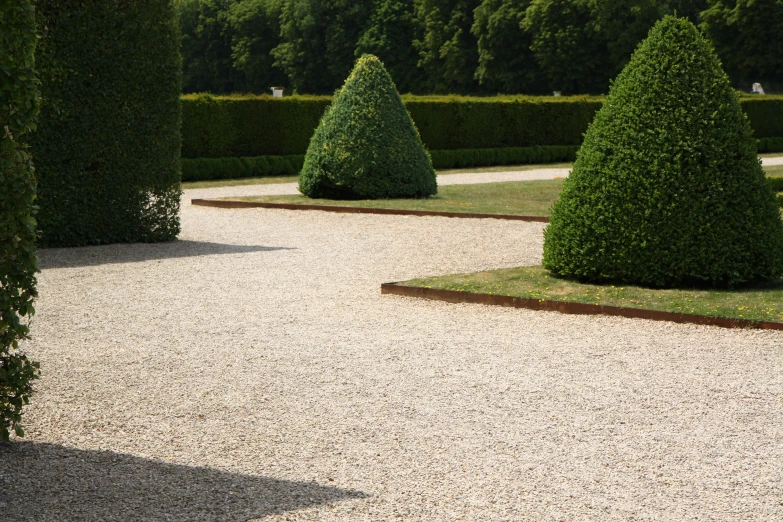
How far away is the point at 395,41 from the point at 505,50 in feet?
41.1

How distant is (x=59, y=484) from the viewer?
4234mm

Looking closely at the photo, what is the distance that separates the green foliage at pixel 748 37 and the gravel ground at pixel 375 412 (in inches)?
1910

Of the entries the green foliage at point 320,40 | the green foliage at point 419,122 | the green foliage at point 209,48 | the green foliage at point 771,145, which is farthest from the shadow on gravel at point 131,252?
the green foliage at point 209,48

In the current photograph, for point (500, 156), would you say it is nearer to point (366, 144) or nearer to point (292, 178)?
point (292, 178)

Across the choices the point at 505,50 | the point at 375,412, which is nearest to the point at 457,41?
the point at 505,50

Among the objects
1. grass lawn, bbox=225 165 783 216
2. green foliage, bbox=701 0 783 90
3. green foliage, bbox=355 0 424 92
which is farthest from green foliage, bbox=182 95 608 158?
green foliage, bbox=355 0 424 92

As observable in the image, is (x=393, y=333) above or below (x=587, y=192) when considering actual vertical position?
below

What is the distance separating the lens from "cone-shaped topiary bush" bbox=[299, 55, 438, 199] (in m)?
16.8

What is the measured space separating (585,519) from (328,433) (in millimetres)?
Result: 1509

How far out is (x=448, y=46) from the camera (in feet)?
208

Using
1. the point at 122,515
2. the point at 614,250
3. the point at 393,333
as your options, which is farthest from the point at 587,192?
the point at 122,515

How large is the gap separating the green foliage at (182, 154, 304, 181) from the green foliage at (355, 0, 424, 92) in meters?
44.2

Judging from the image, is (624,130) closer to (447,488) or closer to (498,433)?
(498,433)

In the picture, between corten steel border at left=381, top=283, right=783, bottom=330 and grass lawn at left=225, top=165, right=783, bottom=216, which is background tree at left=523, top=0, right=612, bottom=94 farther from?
corten steel border at left=381, top=283, right=783, bottom=330
